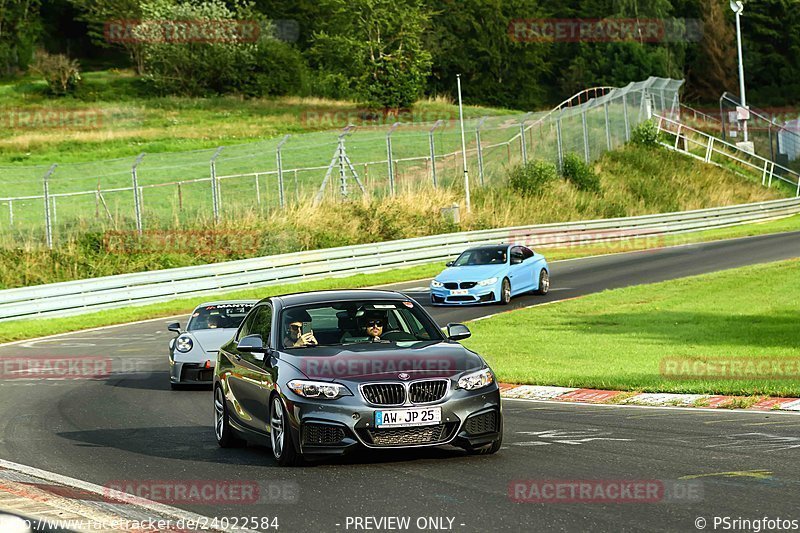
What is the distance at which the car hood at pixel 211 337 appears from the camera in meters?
17.9

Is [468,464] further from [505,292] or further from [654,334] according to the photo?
[505,292]

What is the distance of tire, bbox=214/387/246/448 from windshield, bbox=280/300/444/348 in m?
1.29

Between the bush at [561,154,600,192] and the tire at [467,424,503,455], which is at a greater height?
the tire at [467,424,503,455]

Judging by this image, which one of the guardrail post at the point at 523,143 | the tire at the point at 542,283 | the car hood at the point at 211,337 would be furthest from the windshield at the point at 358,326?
the guardrail post at the point at 523,143

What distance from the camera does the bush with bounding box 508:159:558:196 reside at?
164 feet

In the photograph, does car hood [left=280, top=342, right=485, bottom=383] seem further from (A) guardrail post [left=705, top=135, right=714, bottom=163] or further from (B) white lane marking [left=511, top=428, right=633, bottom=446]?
(A) guardrail post [left=705, top=135, right=714, bottom=163]

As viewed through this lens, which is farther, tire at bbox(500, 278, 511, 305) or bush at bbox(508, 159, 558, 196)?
bush at bbox(508, 159, 558, 196)

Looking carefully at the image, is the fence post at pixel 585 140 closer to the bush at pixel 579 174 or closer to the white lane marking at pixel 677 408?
the bush at pixel 579 174

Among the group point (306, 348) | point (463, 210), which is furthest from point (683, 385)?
point (463, 210)

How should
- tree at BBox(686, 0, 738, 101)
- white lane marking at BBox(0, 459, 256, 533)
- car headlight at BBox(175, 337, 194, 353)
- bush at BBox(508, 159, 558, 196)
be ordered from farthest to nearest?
tree at BBox(686, 0, 738, 101), bush at BBox(508, 159, 558, 196), car headlight at BBox(175, 337, 194, 353), white lane marking at BBox(0, 459, 256, 533)

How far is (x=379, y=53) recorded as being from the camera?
298 feet

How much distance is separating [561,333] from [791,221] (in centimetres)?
3233

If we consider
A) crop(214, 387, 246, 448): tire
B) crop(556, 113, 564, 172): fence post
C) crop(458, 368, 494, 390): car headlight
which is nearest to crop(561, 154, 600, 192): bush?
crop(556, 113, 564, 172): fence post

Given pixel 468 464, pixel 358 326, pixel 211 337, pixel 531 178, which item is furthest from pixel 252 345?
pixel 531 178
